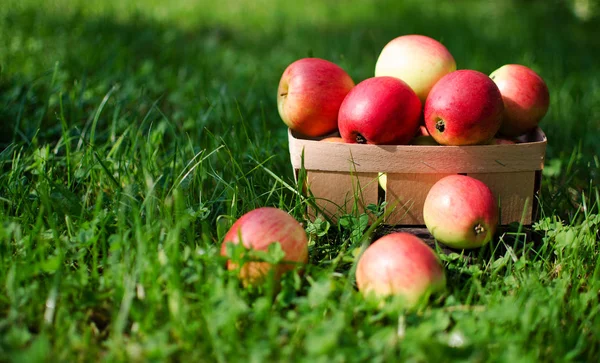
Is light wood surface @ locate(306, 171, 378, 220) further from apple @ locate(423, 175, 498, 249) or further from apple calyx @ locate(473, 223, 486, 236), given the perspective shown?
apple calyx @ locate(473, 223, 486, 236)

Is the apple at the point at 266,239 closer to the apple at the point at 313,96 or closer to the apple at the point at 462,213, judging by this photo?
the apple at the point at 462,213

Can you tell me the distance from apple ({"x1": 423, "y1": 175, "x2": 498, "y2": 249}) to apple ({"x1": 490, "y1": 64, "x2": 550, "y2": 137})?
19.1 inches

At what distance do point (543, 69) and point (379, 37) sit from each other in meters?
1.57

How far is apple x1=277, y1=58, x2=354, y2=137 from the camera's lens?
2.28 meters

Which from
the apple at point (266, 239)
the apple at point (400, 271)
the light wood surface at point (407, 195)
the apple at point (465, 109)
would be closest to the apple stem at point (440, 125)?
the apple at point (465, 109)

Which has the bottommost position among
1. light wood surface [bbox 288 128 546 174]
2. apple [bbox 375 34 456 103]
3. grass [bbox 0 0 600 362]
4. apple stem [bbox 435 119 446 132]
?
grass [bbox 0 0 600 362]

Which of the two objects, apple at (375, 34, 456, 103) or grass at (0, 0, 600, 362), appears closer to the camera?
grass at (0, 0, 600, 362)

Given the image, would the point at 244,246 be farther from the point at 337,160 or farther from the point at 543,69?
the point at 543,69

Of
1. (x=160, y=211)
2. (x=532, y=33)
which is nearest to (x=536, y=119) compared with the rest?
(x=160, y=211)

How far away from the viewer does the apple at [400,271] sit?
5.30 ft

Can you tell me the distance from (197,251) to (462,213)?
34.0 inches

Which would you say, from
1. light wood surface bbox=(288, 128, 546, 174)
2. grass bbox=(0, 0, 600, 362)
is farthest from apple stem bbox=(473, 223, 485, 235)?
light wood surface bbox=(288, 128, 546, 174)

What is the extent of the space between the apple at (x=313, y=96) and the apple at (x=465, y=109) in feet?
1.32

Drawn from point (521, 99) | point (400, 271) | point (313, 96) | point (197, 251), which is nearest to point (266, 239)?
point (197, 251)
